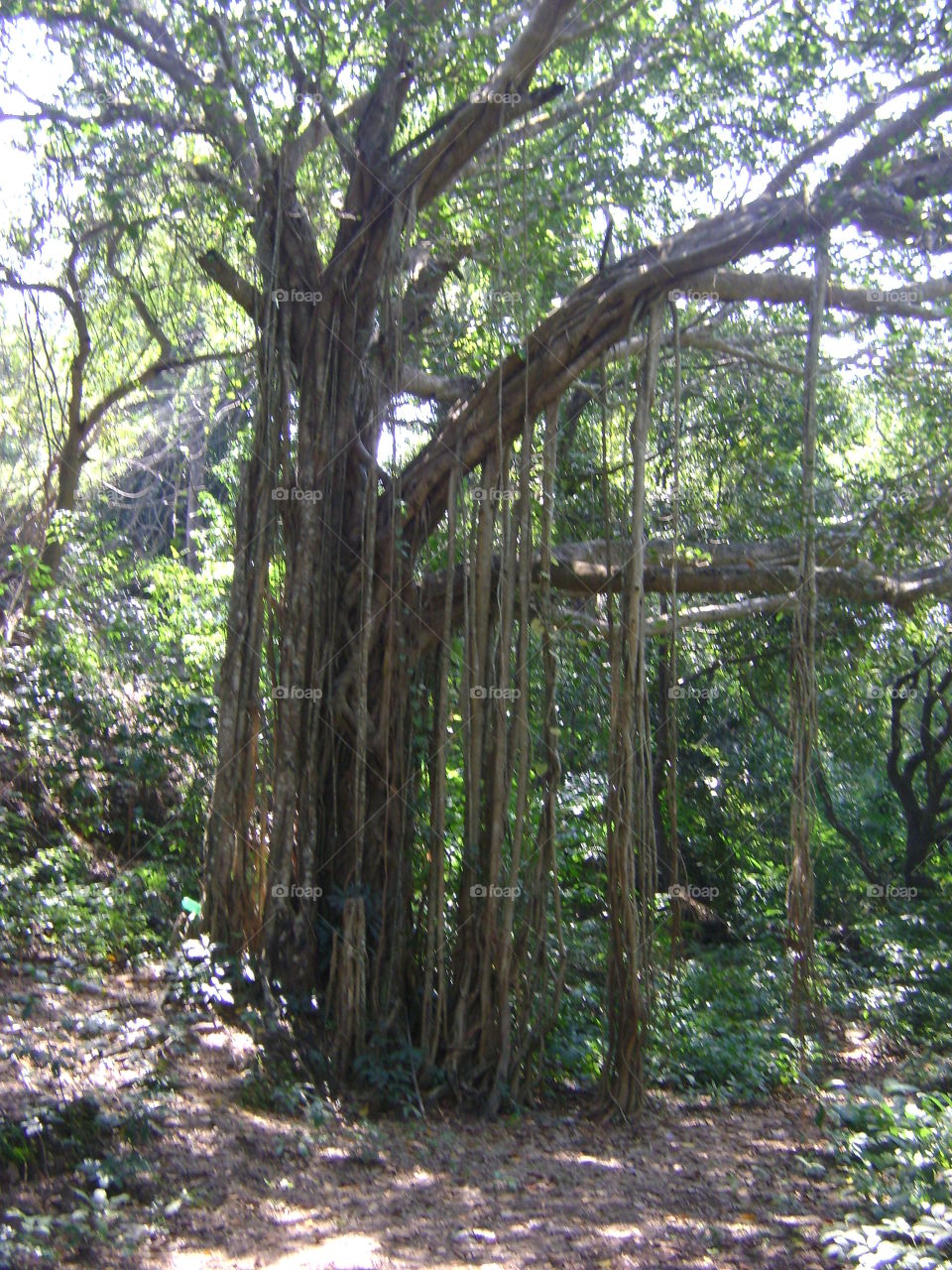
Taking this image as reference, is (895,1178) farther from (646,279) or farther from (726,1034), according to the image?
(646,279)

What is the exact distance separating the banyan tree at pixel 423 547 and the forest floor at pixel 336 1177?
22.5 inches

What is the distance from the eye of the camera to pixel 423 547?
6457mm

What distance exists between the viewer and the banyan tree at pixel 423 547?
5.75m

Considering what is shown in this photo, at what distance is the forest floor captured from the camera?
3643mm

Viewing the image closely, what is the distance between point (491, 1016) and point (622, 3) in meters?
5.75

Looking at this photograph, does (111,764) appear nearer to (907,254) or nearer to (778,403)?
(778,403)

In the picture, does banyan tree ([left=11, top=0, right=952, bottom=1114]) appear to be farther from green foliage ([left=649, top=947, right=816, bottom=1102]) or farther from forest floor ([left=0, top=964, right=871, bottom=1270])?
green foliage ([left=649, top=947, right=816, bottom=1102])

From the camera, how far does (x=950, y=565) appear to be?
24.6 ft

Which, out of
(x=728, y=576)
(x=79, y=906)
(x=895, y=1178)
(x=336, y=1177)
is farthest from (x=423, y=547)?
(x=895, y=1178)

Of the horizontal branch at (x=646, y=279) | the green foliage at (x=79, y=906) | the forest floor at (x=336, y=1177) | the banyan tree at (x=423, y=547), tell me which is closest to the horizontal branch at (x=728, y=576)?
the banyan tree at (x=423, y=547)

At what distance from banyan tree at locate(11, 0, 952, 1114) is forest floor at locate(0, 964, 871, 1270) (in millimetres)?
571

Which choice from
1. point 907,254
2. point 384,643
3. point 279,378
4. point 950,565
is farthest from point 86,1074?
point 907,254

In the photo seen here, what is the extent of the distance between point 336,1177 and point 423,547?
3.29 m

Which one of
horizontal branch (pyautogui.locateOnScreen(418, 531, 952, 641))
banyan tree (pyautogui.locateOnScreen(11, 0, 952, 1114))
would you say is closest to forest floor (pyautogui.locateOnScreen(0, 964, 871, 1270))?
banyan tree (pyautogui.locateOnScreen(11, 0, 952, 1114))
